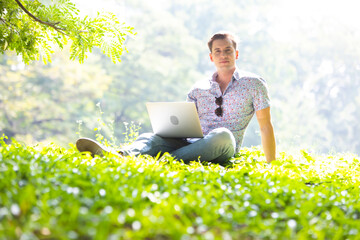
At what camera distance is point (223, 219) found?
143cm

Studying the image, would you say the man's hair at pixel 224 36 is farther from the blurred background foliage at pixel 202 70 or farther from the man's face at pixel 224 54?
the blurred background foliage at pixel 202 70

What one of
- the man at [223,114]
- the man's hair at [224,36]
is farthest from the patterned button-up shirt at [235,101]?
the man's hair at [224,36]

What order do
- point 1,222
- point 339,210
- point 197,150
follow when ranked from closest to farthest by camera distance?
point 1,222 < point 339,210 < point 197,150

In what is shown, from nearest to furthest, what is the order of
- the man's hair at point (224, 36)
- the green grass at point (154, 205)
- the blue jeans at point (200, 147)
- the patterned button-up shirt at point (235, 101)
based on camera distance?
1. the green grass at point (154, 205)
2. the blue jeans at point (200, 147)
3. the patterned button-up shirt at point (235, 101)
4. the man's hair at point (224, 36)

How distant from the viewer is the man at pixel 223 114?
10.1ft

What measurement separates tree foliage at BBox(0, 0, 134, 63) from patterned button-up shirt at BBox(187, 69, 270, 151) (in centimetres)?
105

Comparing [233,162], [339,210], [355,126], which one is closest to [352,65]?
[355,126]

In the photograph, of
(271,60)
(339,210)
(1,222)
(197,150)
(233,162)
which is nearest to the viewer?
(1,222)

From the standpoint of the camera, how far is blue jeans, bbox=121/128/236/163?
3.02 meters

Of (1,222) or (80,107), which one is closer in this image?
(1,222)

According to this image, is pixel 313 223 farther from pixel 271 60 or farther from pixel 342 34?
pixel 342 34

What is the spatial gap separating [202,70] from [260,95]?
35.3 feet

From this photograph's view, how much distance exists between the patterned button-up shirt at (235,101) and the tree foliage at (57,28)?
1.05m

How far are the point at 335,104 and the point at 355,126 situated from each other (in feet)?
3.51
